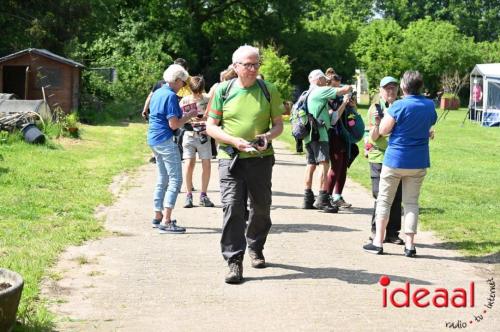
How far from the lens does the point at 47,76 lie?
2722cm

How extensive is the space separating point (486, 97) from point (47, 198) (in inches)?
1254

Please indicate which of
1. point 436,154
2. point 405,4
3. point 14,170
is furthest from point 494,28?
point 14,170

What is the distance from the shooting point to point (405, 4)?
92875 millimetres

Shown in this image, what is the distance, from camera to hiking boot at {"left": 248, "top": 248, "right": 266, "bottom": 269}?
7.51 m

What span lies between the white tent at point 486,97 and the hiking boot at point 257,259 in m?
33.2

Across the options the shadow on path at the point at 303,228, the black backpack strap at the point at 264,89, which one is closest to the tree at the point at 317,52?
the shadow on path at the point at 303,228

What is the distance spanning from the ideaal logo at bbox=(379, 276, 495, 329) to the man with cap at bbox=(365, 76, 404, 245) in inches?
77.1

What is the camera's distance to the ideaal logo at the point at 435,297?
250 inches

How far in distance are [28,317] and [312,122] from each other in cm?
588

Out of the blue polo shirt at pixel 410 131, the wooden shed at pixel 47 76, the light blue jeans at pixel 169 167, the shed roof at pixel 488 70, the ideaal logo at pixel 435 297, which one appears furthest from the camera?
the shed roof at pixel 488 70

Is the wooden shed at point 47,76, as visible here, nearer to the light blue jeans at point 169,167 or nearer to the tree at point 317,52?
the light blue jeans at point 169,167

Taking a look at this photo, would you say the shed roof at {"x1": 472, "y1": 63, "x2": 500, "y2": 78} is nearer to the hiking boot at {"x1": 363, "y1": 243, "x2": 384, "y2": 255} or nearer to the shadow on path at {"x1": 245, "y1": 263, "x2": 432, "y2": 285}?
the hiking boot at {"x1": 363, "y1": 243, "x2": 384, "y2": 255}

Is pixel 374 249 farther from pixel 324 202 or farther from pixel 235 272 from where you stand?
pixel 324 202

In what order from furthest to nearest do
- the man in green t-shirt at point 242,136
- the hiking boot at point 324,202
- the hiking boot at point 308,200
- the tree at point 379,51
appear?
1. the tree at point 379,51
2. the hiking boot at point 308,200
3. the hiking boot at point 324,202
4. the man in green t-shirt at point 242,136
